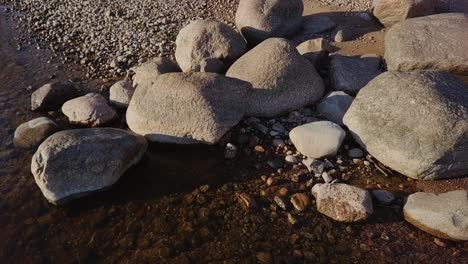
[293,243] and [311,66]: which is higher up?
[311,66]

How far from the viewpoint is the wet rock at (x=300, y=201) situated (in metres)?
5.45

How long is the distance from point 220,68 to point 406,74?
9.95 ft

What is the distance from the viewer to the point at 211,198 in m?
5.59

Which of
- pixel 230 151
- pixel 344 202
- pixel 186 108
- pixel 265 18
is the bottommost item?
pixel 344 202

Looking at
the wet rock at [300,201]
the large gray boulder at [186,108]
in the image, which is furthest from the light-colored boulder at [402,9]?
the wet rock at [300,201]

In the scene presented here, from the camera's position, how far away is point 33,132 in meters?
6.43

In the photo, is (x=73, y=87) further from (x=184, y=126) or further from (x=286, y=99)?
(x=286, y=99)

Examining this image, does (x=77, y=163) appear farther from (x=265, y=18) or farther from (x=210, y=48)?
(x=265, y=18)

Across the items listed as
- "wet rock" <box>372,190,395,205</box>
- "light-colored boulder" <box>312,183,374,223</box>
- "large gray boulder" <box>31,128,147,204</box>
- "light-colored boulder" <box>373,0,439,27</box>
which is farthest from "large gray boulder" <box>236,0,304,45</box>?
"wet rock" <box>372,190,395,205</box>

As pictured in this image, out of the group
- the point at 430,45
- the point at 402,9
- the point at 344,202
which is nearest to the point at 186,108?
the point at 344,202

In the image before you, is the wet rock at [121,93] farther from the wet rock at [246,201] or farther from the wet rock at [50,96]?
the wet rock at [246,201]

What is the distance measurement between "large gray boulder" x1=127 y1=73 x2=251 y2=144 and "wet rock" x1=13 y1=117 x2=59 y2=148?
1.21 metres

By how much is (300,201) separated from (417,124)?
6.30 feet

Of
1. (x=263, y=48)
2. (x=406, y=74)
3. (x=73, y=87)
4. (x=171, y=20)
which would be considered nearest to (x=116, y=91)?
(x=73, y=87)
